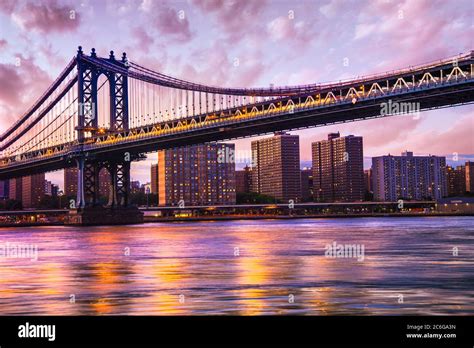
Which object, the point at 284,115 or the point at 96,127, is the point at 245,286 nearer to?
the point at 284,115

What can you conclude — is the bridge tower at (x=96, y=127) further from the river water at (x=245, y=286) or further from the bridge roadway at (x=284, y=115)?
the river water at (x=245, y=286)

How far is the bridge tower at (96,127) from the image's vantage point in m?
112

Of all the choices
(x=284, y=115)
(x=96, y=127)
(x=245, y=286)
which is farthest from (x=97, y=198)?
(x=245, y=286)

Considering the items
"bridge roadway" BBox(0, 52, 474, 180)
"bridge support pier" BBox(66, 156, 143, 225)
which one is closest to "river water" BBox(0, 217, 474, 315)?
"bridge roadway" BBox(0, 52, 474, 180)

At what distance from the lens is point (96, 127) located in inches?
4402

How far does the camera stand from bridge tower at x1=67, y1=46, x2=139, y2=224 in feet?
366

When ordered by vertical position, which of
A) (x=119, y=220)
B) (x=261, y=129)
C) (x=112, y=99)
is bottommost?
(x=119, y=220)

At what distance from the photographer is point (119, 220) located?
118 metres

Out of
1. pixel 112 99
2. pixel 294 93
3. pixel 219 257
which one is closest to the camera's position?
pixel 219 257

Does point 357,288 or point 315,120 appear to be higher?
point 315,120

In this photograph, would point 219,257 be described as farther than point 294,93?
No
